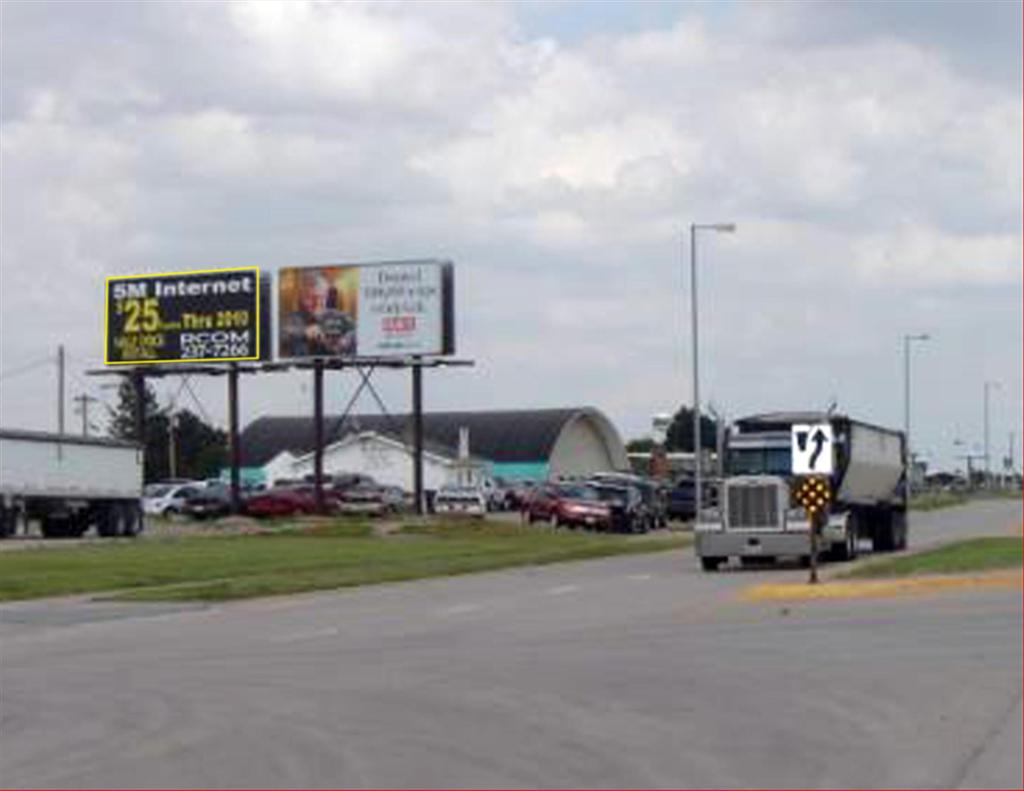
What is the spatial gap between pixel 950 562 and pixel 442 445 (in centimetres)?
10965

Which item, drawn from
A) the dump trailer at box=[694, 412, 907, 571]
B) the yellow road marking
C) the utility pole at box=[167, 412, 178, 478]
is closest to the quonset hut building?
the utility pole at box=[167, 412, 178, 478]

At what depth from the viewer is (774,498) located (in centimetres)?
3678

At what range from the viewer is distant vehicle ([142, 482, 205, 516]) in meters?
79.2

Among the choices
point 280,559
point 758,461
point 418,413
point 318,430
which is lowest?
point 280,559

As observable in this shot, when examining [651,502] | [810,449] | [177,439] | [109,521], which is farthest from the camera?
[177,439]

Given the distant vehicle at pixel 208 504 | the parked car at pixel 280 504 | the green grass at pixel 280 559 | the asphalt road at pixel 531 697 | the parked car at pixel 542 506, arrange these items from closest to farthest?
the asphalt road at pixel 531 697
the green grass at pixel 280 559
the parked car at pixel 542 506
the distant vehicle at pixel 208 504
the parked car at pixel 280 504

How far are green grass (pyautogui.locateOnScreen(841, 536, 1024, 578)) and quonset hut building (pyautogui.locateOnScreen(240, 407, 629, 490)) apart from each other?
284ft

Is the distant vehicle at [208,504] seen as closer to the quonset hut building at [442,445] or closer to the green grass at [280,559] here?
the green grass at [280,559]

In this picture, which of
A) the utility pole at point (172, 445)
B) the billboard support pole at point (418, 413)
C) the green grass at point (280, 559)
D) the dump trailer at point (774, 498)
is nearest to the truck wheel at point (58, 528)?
the green grass at point (280, 559)

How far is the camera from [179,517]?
77.7 m

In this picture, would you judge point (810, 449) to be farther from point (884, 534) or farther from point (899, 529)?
point (899, 529)

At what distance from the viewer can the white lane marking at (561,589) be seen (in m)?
30.0

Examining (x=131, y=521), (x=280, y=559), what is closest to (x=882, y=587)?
(x=280, y=559)

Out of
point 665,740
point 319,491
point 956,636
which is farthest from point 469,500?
point 665,740
